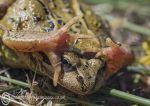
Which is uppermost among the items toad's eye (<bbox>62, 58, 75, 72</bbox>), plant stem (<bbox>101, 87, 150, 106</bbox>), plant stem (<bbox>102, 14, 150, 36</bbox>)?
toad's eye (<bbox>62, 58, 75, 72</bbox>)

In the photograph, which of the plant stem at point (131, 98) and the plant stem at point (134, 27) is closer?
the plant stem at point (131, 98)

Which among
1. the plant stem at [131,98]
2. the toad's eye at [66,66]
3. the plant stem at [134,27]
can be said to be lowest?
the plant stem at [131,98]

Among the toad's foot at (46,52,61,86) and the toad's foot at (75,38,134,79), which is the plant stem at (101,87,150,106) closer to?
the toad's foot at (75,38,134,79)

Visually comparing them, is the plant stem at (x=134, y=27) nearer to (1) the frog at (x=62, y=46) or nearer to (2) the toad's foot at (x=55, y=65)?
(1) the frog at (x=62, y=46)

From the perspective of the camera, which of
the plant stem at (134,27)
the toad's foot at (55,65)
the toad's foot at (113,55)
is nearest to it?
the toad's foot at (55,65)

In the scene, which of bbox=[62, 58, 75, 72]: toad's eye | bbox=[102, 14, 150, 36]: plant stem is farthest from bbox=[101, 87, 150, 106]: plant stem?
bbox=[102, 14, 150, 36]: plant stem

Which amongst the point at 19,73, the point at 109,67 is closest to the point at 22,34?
the point at 19,73

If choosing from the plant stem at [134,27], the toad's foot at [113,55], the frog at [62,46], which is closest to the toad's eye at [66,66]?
the frog at [62,46]

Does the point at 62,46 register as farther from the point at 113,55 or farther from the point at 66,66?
the point at 113,55
